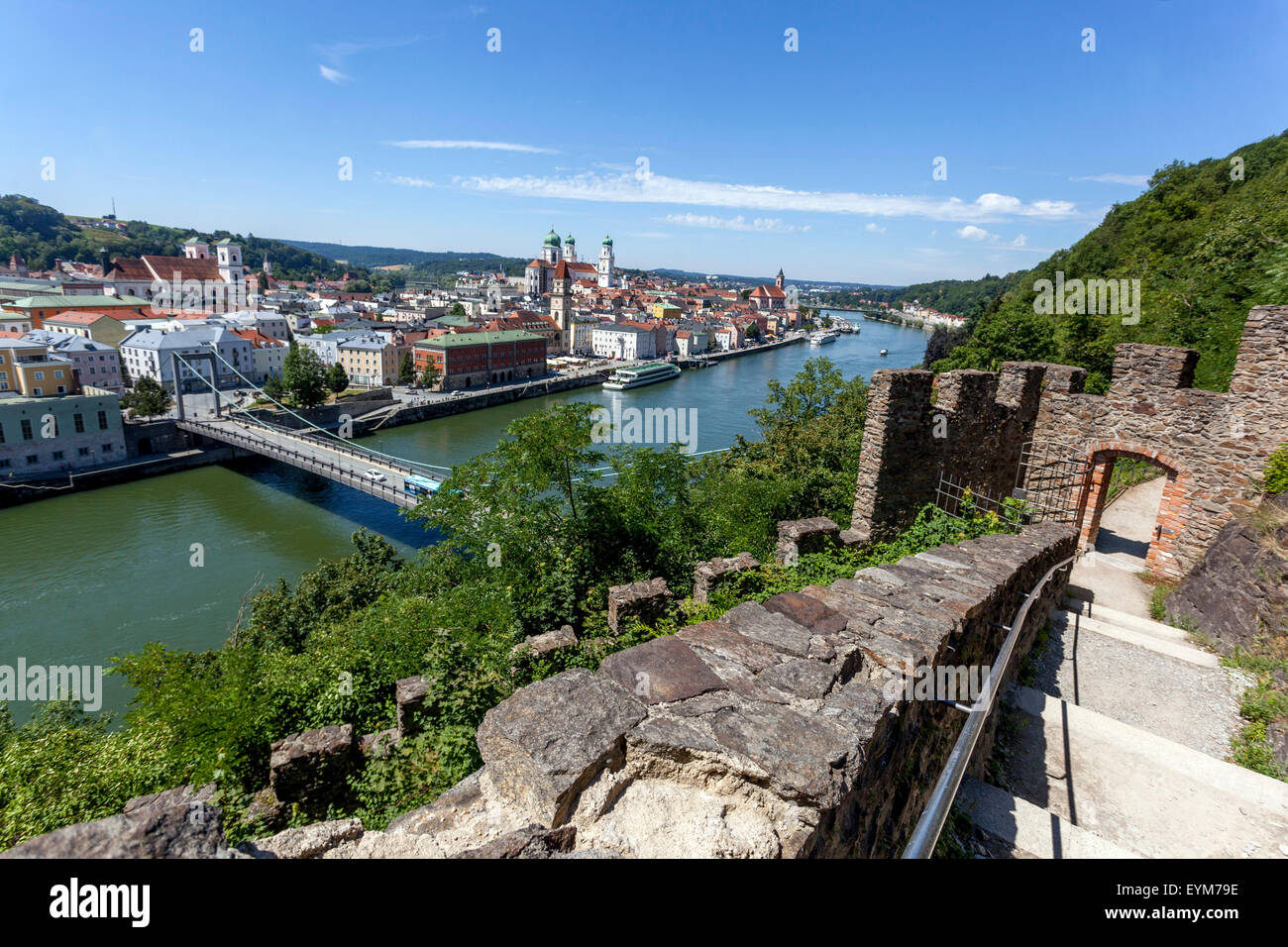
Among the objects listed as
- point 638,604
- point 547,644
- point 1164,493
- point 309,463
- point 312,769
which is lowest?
point 309,463

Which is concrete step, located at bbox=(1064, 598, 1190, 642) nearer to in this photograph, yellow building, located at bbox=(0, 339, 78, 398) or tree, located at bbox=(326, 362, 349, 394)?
yellow building, located at bbox=(0, 339, 78, 398)

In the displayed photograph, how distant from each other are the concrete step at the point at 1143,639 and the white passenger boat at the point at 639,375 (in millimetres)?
65094

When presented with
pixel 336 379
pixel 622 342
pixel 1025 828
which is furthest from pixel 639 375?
pixel 1025 828

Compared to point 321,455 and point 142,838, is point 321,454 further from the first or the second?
point 142,838

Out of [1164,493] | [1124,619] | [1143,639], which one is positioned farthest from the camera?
[1164,493]

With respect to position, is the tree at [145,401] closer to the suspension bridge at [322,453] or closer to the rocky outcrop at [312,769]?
the suspension bridge at [322,453]

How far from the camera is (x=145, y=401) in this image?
44.3 m

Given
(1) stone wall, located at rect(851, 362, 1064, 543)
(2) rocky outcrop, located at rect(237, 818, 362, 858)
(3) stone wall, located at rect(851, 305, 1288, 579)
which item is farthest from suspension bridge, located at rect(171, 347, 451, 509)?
(2) rocky outcrop, located at rect(237, 818, 362, 858)

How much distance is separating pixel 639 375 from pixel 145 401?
47.0 meters

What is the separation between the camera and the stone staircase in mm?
3797

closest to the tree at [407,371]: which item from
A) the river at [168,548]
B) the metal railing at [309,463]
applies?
the river at [168,548]

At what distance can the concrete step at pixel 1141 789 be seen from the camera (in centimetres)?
396
